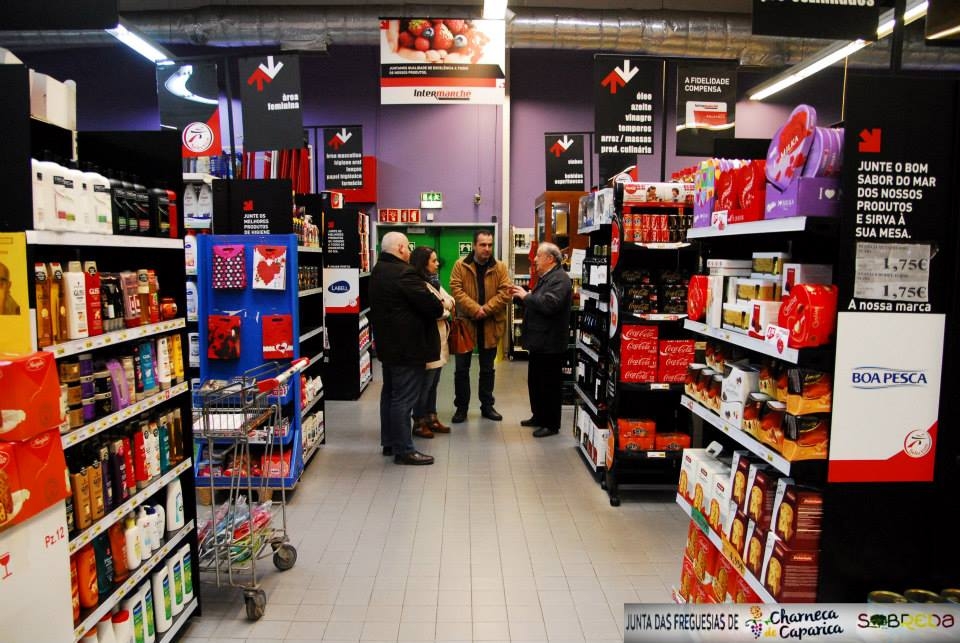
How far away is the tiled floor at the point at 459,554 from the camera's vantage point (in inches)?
129

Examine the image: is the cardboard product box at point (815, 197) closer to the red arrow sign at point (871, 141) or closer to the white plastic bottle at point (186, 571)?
the red arrow sign at point (871, 141)

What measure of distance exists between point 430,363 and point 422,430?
1141mm

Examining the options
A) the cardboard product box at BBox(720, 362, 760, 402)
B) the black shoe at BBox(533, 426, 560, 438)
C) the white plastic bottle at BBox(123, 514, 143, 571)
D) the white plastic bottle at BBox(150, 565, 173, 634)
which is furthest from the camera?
the black shoe at BBox(533, 426, 560, 438)

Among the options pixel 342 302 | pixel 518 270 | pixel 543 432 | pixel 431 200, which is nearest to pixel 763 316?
pixel 543 432

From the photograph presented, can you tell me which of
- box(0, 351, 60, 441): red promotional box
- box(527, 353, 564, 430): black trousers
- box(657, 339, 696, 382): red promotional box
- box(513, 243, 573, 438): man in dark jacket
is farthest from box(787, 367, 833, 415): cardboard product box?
box(527, 353, 564, 430): black trousers

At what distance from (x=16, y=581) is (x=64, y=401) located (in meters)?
0.63

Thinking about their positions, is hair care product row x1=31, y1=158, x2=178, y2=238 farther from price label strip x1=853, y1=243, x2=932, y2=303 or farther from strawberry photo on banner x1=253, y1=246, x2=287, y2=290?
price label strip x1=853, y1=243, x2=932, y2=303

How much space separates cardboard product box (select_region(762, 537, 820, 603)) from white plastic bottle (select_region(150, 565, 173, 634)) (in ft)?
8.43

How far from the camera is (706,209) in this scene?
289 cm

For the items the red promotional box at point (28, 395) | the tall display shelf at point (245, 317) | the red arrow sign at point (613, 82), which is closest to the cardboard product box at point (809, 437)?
the red promotional box at point (28, 395)

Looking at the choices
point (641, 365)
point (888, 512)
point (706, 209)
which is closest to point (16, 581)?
point (888, 512)

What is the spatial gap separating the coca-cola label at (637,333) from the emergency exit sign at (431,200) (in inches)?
330

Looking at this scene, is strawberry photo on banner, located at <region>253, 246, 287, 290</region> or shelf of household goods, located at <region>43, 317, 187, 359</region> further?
strawberry photo on banner, located at <region>253, 246, 287, 290</region>

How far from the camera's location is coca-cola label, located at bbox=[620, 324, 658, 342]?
4723 millimetres
